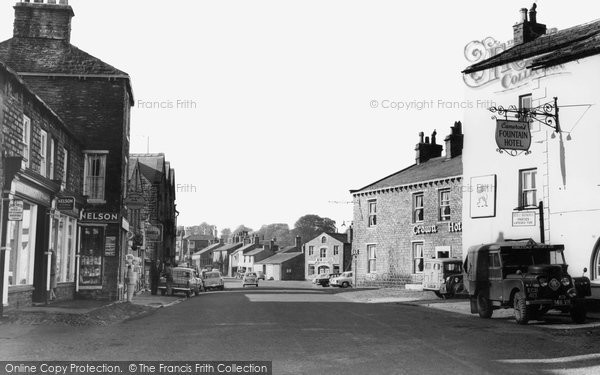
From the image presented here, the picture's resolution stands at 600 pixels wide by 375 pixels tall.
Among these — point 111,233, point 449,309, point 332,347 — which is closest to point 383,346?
point 332,347

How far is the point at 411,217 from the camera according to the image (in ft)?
138

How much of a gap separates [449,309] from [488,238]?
3942 mm

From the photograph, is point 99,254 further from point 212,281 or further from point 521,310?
point 212,281

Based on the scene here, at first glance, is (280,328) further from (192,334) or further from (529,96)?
(529,96)

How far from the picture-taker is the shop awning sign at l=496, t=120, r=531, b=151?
2059cm

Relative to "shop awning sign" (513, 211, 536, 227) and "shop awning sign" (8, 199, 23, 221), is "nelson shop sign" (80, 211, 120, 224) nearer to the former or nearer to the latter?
"shop awning sign" (8, 199, 23, 221)

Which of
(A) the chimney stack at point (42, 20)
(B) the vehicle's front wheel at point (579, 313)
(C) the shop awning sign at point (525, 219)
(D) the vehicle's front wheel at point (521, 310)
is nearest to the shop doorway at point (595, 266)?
(C) the shop awning sign at point (525, 219)

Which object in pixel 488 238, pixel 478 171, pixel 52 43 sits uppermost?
pixel 52 43

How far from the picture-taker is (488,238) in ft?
83.5

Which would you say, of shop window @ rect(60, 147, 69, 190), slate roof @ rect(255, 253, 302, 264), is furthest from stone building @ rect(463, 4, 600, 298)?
slate roof @ rect(255, 253, 302, 264)

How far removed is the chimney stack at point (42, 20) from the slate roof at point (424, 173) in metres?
23.2

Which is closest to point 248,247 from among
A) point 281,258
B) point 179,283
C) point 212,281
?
point 281,258

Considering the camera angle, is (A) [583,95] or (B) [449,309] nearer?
(A) [583,95]

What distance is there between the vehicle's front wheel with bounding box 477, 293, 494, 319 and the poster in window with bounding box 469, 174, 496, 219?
6.91 m
